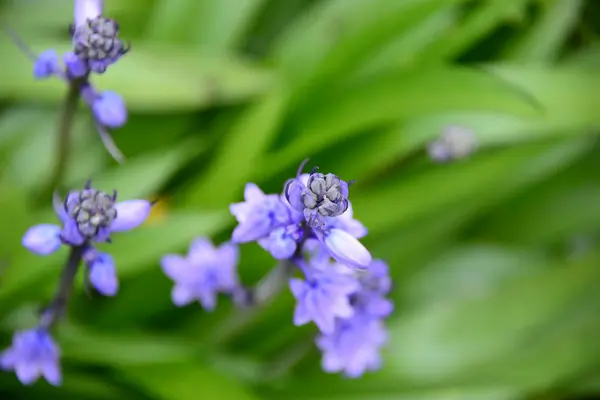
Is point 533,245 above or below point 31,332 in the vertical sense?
above

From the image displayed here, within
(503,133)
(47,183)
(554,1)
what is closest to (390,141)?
(503,133)

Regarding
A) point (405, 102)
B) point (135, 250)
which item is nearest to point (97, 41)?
point (135, 250)

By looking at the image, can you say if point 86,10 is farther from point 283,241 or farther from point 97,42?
point 283,241

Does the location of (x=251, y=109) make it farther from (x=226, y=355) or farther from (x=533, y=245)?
(x=533, y=245)

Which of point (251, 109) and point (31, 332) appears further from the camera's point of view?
point (251, 109)

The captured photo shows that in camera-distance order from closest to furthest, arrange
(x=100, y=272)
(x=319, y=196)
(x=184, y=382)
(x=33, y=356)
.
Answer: (x=319, y=196)
(x=100, y=272)
(x=33, y=356)
(x=184, y=382)

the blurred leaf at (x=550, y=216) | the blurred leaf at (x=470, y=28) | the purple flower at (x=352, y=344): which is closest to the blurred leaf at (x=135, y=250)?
the purple flower at (x=352, y=344)
